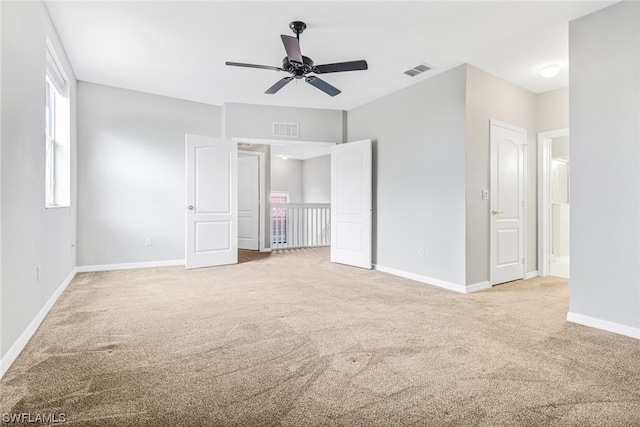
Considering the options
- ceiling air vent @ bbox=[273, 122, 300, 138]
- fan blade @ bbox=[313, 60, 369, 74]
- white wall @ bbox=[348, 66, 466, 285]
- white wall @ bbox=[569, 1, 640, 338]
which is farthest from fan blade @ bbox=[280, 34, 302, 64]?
ceiling air vent @ bbox=[273, 122, 300, 138]

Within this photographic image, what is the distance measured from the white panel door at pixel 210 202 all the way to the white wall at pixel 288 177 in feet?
19.0

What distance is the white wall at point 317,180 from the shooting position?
1065 cm

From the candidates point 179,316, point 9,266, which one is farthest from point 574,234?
point 9,266

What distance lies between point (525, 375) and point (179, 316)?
2664 mm

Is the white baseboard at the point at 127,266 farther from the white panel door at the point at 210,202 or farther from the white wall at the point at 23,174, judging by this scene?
the white wall at the point at 23,174

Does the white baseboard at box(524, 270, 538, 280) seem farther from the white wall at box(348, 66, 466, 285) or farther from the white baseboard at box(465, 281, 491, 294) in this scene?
the white wall at box(348, 66, 466, 285)

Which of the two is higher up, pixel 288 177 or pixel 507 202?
pixel 288 177

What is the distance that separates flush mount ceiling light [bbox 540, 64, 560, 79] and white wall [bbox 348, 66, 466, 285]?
0.95 meters

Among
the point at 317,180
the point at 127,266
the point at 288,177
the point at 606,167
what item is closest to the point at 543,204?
the point at 606,167

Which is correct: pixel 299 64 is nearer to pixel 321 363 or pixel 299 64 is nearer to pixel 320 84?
pixel 320 84

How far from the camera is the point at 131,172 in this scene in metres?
5.14

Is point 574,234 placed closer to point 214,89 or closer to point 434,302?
A: point 434,302

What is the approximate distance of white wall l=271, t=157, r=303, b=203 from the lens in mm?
11375

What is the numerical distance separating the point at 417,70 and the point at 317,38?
4.74ft
